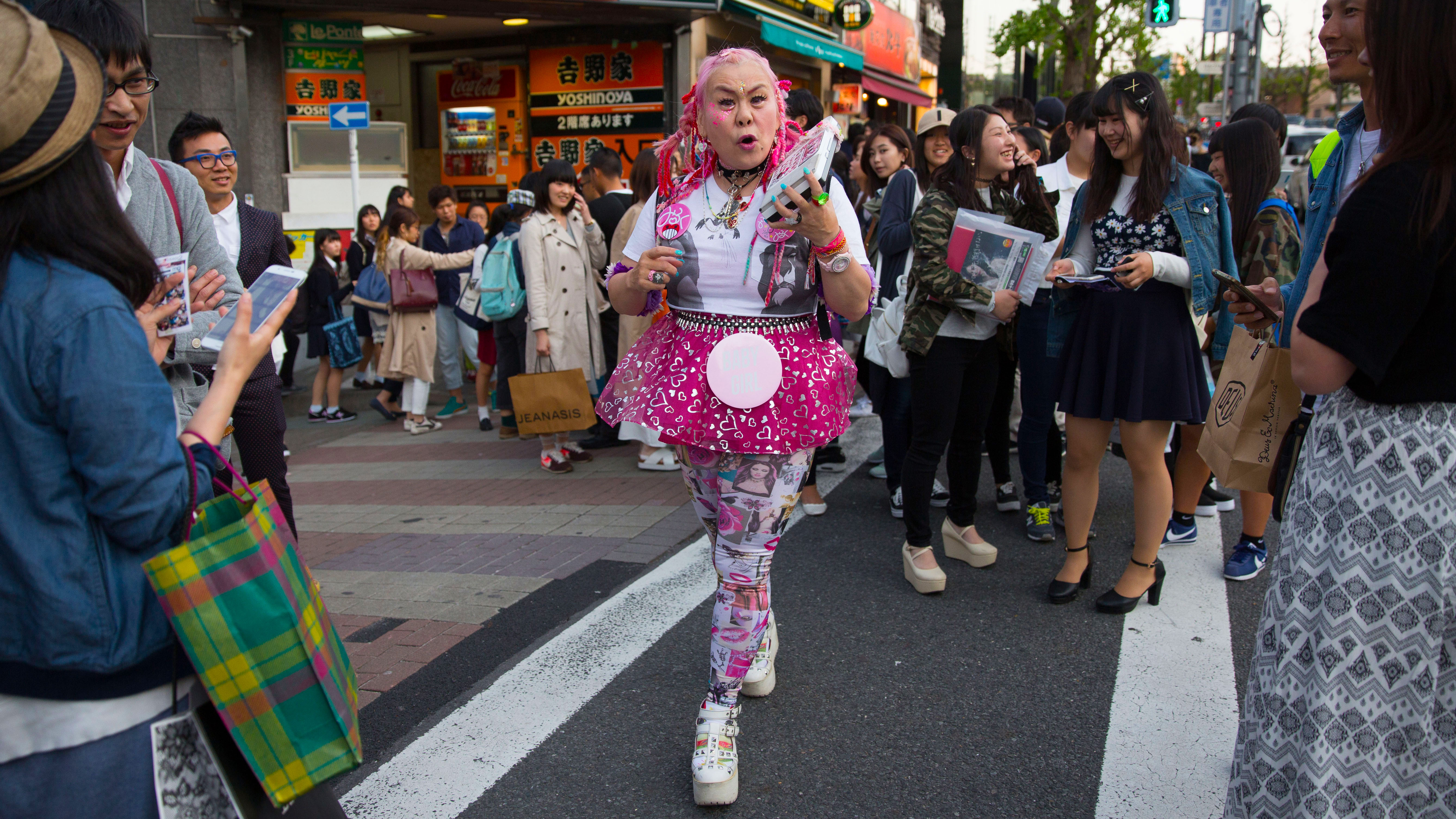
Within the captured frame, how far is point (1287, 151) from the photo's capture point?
92.5 ft

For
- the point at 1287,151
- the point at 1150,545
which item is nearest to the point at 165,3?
the point at 1150,545

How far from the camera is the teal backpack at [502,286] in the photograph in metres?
6.90

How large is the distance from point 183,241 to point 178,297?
38.9 inches

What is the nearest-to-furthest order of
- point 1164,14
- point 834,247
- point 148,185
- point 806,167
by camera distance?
point 806,167
point 834,247
point 148,185
point 1164,14

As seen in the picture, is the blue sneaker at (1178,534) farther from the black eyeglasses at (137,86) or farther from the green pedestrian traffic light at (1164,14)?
the green pedestrian traffic light at (1164,14)

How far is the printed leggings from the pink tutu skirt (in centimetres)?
6

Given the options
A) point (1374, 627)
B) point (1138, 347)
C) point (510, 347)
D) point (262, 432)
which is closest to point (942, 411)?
point (1138, 347)

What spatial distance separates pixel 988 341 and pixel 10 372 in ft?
11.7

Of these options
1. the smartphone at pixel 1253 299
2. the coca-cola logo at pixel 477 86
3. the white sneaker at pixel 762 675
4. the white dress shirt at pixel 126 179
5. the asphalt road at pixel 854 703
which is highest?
the coca-cola logo at pixel 477 86

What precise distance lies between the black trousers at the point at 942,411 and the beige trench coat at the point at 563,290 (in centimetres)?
273

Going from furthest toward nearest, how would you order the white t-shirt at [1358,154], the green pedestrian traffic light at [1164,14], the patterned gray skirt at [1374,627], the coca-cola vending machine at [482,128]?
the green pedestrian traffic light at [1164,14] → the coca-cola vending machine at [482,128] → the white t-shirt at [1358,154] → the patterned gray skirt at [1374,627]

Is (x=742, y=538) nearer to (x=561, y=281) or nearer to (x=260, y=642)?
(x=260, y=642)

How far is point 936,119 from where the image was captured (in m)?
4.92

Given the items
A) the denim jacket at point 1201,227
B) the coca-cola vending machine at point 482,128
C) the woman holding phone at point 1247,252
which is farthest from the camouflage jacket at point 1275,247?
the coca-cola vending machine at point 482,128
